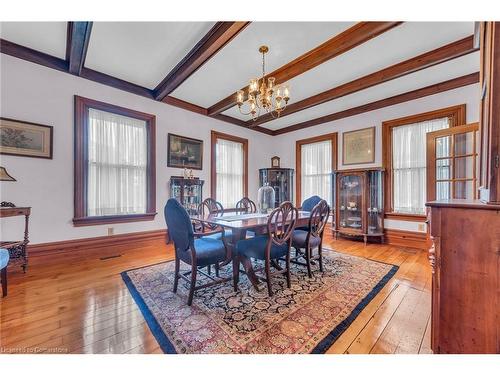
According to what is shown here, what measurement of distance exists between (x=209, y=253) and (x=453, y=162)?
11.3ft

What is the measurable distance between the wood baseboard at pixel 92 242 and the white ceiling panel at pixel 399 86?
118 inches

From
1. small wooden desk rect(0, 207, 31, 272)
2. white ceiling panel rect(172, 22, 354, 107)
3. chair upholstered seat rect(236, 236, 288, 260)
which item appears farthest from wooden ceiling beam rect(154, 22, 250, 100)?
small wooden desk rect(0, 207, 31, 272)

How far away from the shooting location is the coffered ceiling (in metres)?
2.28

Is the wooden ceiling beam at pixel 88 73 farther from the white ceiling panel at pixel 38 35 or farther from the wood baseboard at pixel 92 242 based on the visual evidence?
the wood baseboard at pixel 92 242

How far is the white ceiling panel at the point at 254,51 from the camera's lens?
7.43 ft

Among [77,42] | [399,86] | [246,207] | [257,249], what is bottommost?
[257,249]

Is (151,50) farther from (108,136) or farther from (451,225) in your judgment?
(451,225)

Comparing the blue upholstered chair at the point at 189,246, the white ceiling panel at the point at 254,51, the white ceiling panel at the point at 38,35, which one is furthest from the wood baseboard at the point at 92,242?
the white ceiling panel at the point at 254,51

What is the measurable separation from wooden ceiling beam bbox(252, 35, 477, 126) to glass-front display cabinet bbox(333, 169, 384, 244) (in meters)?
1.54

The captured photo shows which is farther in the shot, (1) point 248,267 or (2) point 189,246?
(1) point 248,267

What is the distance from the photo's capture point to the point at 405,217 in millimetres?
3920

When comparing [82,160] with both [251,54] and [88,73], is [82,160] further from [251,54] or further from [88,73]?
[251,54]

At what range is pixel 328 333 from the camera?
1548mm

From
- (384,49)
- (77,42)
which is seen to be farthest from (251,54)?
(77,42)
